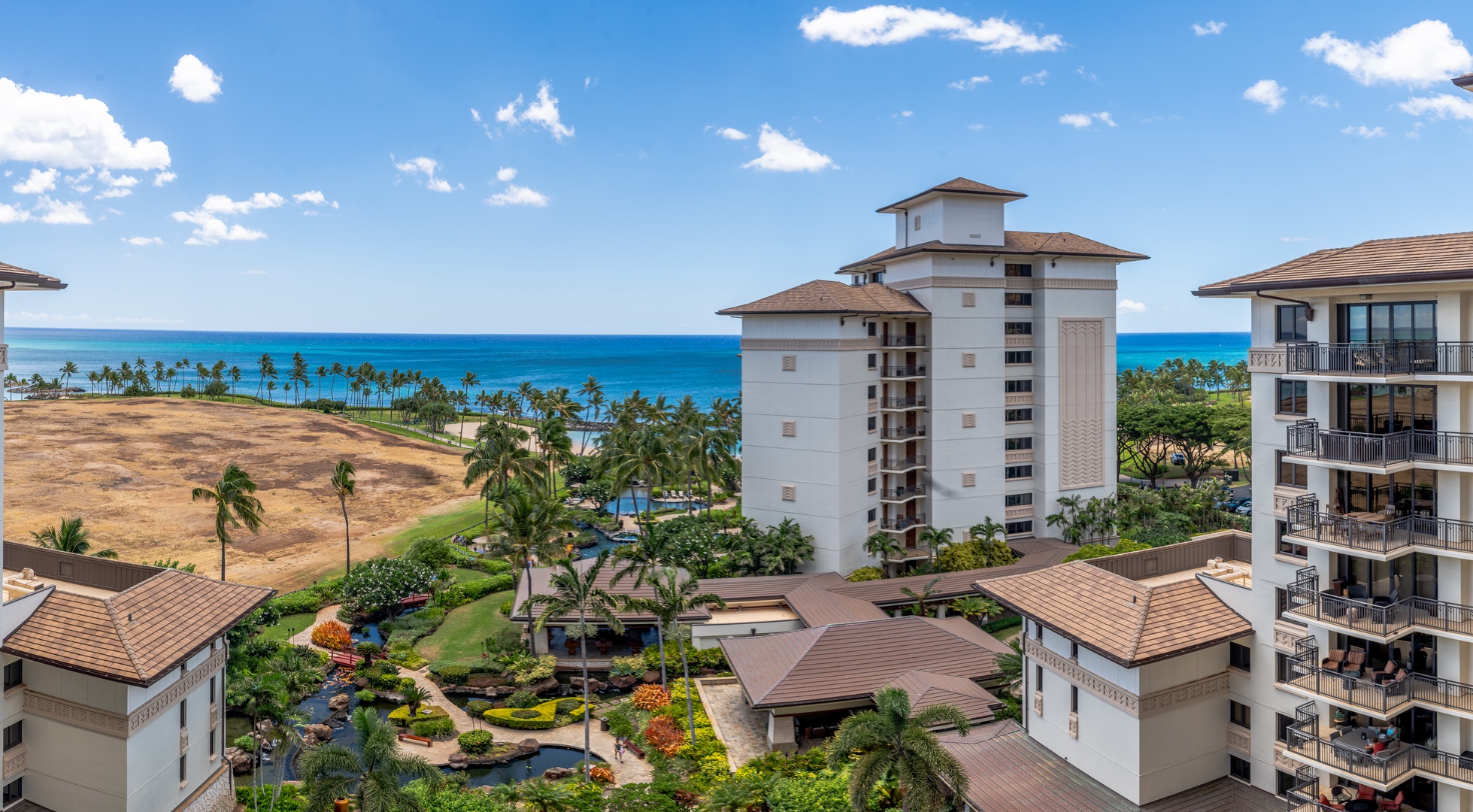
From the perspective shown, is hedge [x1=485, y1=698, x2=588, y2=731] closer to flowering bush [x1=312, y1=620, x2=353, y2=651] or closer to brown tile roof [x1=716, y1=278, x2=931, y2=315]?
flowering bush [x1=312, y1=620, x2=353, y2=651]

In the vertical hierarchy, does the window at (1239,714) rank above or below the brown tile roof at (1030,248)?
below

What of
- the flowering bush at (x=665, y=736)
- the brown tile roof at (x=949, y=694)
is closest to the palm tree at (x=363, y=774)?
the flowering bush at (x=665, y=736)

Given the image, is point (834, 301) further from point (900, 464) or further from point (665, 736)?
point (665, 736)

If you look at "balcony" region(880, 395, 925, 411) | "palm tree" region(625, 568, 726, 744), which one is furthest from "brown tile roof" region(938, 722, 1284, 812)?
"balcony" region(880, 395, 925, 411)

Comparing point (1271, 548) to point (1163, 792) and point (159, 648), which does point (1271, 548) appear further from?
point (159, 648)

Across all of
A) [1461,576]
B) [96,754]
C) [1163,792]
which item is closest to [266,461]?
[96,754]

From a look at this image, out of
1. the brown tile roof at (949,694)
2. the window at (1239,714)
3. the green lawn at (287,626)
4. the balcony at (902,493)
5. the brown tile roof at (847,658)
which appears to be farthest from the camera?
the balcony at (902,493)

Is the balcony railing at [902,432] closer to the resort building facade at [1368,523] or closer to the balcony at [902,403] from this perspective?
the balcony at [902,403]
